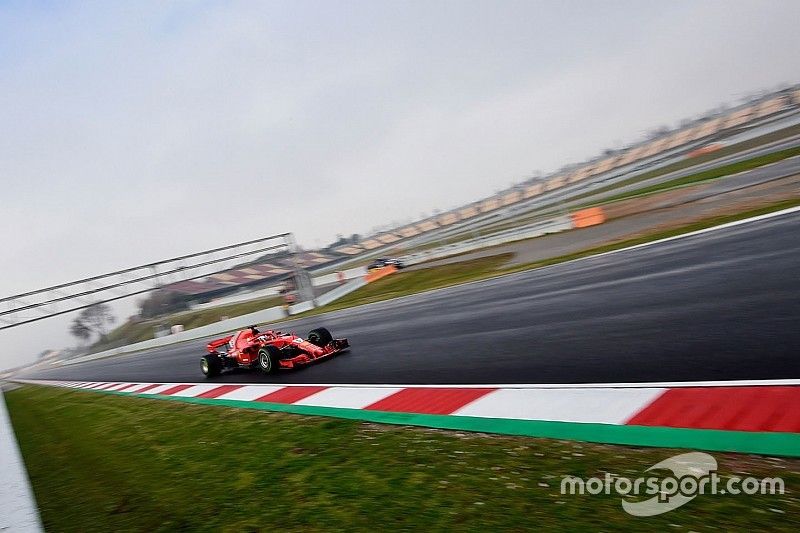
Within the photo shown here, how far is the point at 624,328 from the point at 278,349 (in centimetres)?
511

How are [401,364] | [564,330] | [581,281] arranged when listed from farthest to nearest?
[581,281]
[401,364]
[564,330]

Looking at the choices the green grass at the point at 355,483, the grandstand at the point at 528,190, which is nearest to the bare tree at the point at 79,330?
the grandstand at the point at 528,190

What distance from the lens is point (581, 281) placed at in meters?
10.0

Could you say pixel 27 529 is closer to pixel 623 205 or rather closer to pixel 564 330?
pixel 564 330

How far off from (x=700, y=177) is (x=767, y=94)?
18342mm

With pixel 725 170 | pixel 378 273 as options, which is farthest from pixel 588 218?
pixel 378 273

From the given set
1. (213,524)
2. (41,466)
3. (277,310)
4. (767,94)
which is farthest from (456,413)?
(767,94)

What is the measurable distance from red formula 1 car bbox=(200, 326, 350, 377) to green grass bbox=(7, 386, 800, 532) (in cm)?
296

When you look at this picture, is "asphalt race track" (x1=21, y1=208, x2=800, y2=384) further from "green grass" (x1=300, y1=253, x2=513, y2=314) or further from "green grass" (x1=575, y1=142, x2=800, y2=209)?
"green grass" (x1=575, y1=142, x2=800, y2=209)

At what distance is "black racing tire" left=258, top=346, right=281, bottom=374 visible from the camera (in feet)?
28.7

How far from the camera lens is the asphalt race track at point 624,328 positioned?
4.30 metres

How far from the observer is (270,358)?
8734 millimetres

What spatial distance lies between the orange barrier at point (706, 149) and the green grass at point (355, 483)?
37.1 meters

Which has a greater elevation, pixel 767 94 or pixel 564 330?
pixel 767 94
